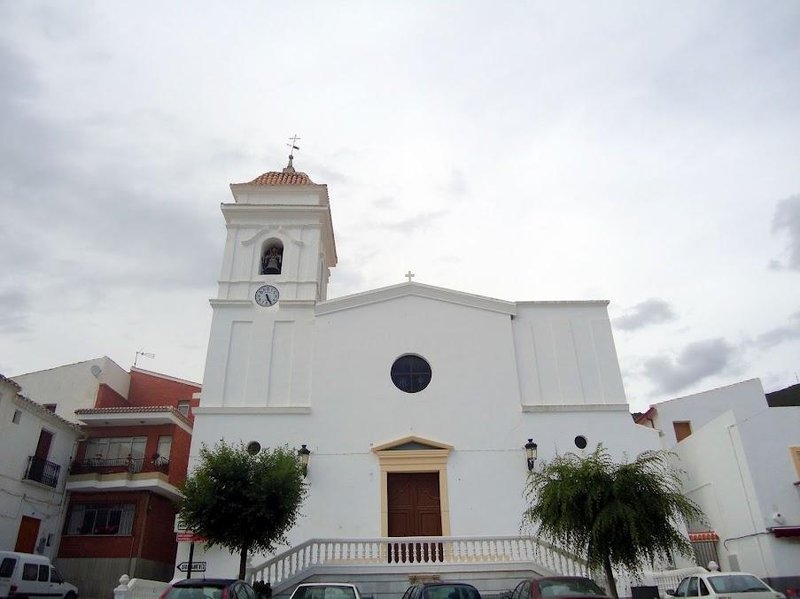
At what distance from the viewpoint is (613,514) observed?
11.8 metres

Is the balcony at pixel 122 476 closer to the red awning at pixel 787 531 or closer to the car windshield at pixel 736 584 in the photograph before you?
the car windshield at pixel 736 584

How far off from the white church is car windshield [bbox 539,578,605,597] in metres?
4.42

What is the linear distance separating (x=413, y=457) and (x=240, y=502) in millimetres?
5498

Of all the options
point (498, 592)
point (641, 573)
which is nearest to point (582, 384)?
point (641, 573)

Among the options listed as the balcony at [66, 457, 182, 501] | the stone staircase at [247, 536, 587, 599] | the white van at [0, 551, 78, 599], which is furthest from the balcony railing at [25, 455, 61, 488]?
the stone staircase at [247, 536, 587, 599]

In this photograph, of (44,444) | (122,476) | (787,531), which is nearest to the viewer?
(787,531)

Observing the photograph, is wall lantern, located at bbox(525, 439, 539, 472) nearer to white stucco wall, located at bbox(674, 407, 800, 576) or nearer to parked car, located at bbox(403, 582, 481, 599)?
white stucco wall, located at bbox(674, 407, 800, 576)

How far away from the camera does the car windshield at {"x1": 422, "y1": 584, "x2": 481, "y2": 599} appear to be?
35.3 feet

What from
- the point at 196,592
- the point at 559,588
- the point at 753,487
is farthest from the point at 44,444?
the point at 753,487

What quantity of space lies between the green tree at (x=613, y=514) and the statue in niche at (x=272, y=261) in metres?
12.7

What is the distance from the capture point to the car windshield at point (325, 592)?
35.3 ft

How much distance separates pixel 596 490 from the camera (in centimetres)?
1213

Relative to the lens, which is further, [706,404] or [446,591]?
[706,404]

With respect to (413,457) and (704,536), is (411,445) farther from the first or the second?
(704,536)
